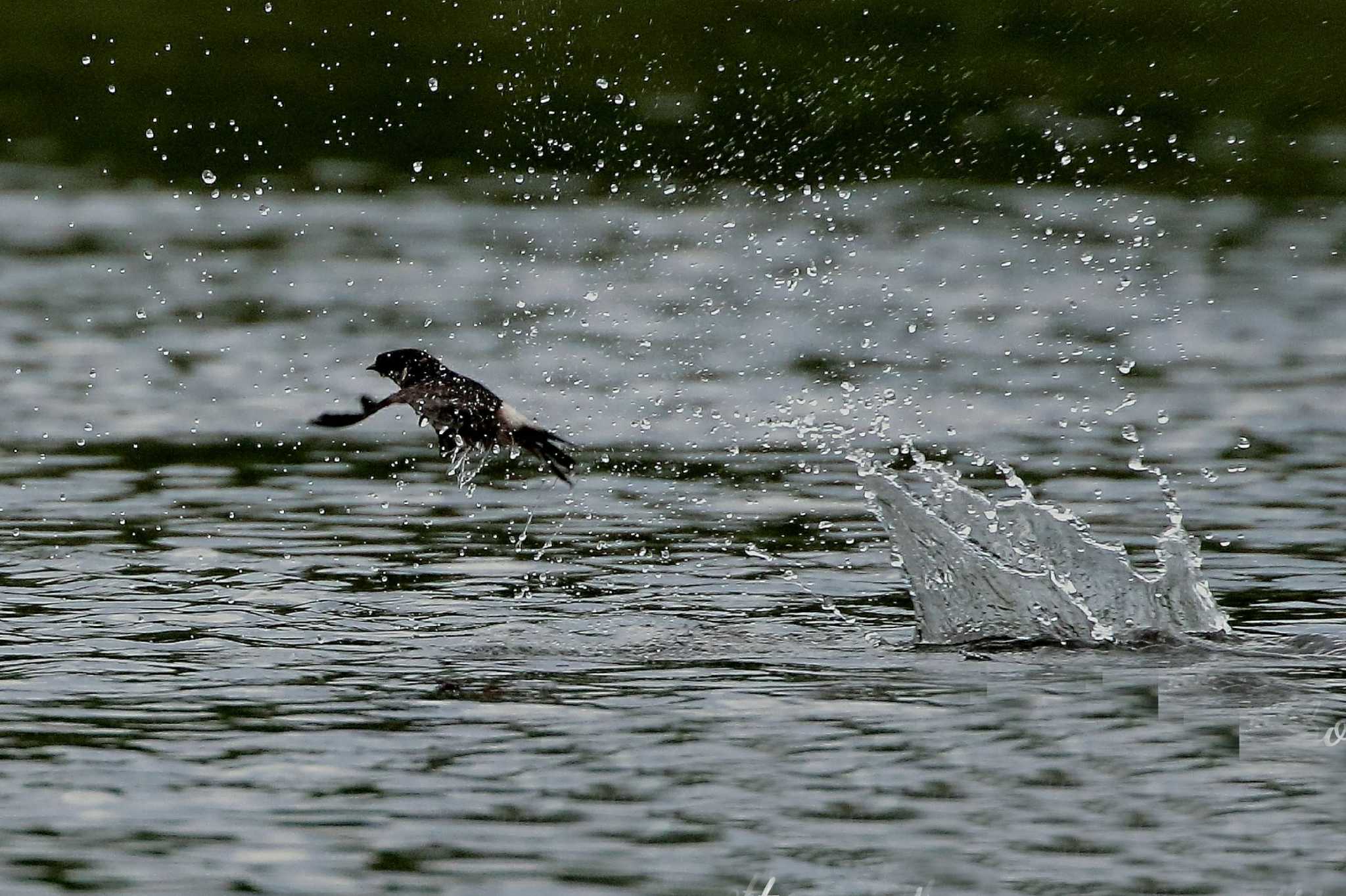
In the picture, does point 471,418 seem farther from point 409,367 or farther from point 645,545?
point 645,545

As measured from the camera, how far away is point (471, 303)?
61.3ft

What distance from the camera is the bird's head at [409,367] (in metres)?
10.1

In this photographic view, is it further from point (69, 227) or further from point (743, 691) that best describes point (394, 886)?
point (69, 227)

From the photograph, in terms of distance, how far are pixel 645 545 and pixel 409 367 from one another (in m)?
2.22

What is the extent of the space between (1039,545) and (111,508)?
4953 mm

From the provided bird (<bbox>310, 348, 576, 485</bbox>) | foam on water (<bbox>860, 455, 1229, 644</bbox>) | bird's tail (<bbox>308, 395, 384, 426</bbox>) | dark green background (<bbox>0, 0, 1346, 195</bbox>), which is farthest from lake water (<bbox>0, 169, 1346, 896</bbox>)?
dark green background (<bbox>0, 0, 1346, 195</bbox>)

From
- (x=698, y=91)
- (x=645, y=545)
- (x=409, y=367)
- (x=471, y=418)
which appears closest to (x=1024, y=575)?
(x=645, y=545)

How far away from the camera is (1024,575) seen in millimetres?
10336

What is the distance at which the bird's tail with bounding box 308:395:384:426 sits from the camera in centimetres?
875

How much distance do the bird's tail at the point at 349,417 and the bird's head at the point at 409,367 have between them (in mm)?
923

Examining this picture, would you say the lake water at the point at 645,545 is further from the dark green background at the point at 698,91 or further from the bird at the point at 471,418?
the dark green background at the point at 698,91

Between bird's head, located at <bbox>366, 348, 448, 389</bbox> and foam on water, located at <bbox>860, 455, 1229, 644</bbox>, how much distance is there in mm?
2051

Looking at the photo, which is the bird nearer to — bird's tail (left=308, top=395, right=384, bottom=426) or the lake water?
bird's tail (left=308, top=395, right=384, bottom=426)

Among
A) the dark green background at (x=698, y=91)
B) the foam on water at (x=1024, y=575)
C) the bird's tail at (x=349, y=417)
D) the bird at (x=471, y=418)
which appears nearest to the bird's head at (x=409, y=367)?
the bird at (x=471, y=418)
